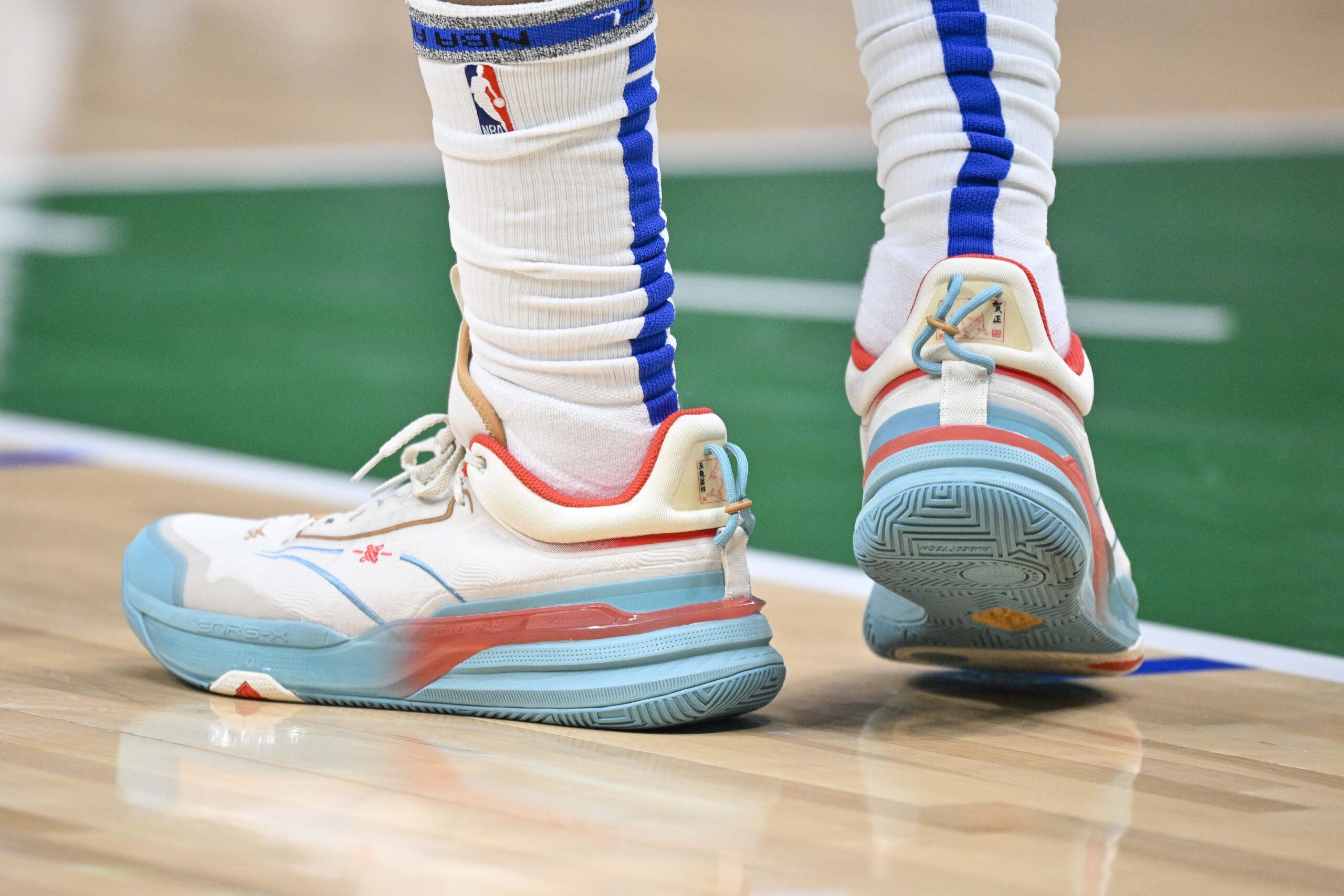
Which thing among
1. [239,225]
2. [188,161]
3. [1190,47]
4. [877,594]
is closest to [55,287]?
[239,225]

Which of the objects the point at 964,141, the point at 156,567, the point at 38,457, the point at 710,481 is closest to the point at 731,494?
the point at 710,481

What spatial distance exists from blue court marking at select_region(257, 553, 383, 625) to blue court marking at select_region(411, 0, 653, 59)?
0.33 meters

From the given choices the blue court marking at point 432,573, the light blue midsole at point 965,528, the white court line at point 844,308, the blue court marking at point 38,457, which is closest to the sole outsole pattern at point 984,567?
the light blue midsole at point 965,528

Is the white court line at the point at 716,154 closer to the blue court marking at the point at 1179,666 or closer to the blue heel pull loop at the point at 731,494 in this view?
the blue court marking at the point at 1179,666

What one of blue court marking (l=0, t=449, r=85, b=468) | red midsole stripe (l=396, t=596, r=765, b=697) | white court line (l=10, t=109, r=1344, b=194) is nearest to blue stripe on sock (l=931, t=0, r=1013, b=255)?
red midsole stripe (l=396, t=596, r=765, b=697)

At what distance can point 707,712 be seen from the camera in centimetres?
93

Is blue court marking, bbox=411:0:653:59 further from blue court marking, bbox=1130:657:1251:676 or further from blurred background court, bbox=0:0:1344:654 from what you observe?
blurred background court, bbox=0:0:1344:654

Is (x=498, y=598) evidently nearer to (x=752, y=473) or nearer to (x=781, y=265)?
(x=752, y=473)

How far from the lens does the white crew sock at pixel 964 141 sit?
0.97 meters

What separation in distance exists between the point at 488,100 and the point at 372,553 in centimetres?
29

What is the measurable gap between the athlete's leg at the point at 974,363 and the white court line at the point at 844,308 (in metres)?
1.85

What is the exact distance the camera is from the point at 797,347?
2.88m

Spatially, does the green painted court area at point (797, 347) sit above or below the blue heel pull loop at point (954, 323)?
below

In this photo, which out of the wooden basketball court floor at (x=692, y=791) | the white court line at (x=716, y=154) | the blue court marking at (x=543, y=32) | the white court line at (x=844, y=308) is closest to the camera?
the wooden basketball court floor at (x=692, y=791)
